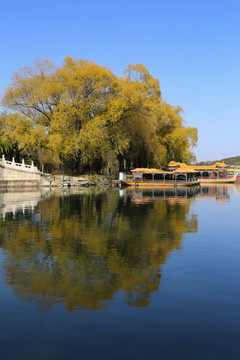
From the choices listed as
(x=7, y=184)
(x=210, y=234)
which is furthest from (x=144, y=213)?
(x=7, y=184)

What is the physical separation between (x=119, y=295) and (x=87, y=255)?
11.9 ft

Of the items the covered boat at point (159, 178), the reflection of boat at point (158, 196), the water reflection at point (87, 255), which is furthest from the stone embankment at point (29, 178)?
the water reflection at point (87, 255)

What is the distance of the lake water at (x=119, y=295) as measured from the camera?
552cm

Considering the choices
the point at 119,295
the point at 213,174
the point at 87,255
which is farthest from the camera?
the point at 213,174

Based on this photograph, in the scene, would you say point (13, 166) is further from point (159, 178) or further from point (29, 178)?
point (159, 178)

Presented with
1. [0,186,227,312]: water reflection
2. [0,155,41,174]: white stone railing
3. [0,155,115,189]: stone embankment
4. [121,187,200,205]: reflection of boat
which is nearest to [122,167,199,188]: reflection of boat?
[121,187,200,205]: reflection of boat

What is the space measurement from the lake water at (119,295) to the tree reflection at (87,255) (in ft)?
0.08

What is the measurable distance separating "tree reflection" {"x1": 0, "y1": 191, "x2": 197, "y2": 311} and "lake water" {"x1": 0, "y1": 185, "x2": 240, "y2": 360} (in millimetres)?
26

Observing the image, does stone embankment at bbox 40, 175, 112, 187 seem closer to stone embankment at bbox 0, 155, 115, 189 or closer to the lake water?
stone embankment at bbox 0, 155, 115, 189

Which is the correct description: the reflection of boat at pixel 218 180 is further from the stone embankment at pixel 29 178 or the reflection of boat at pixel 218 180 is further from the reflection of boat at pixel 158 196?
the stone embankment at pixel 29 178

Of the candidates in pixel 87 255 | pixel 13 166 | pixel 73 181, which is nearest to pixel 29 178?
pixel 13 166

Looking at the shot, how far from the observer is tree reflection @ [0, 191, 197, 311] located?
765 cm

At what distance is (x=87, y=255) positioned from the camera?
11.0 meters

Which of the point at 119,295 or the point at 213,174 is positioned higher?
the point at 213,174
